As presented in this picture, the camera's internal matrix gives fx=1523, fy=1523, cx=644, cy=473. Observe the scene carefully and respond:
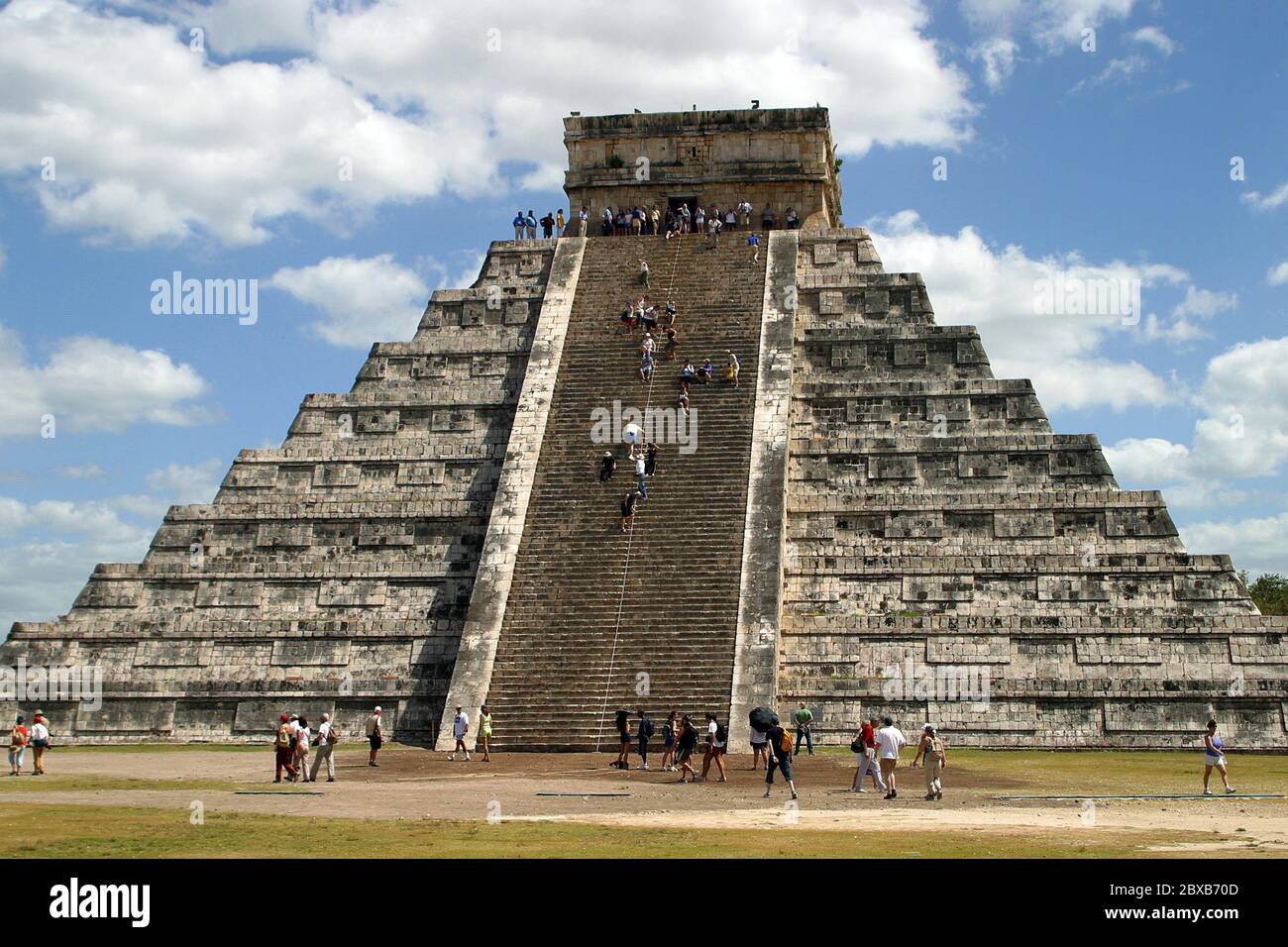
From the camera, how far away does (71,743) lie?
30719 mm

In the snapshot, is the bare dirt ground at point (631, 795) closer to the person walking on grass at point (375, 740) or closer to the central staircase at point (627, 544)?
the person walking on grass at point (375, 740)

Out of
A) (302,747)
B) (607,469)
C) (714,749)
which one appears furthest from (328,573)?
(714,749)

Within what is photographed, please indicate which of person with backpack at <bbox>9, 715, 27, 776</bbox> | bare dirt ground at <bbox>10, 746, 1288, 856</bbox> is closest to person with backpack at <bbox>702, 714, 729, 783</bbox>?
bare dirt ground at <bbox>10, 746, 1288, 856</bbox>

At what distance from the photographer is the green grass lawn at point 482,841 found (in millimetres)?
14617

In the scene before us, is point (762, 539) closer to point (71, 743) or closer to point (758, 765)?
point (758, 765)

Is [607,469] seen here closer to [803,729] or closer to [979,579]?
[803,729]

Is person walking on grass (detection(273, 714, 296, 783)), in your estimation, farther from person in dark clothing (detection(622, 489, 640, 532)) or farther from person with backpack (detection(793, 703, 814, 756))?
person in dark clothing (detection(622, 489, 640, 532))

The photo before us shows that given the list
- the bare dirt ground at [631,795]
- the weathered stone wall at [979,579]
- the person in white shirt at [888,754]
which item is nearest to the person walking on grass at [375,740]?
the bare dirt ground at [631,795]

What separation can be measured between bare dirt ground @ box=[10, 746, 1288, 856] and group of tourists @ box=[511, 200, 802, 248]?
18.0 meters

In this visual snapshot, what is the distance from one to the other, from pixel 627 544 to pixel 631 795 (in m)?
9.94

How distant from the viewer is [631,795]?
2127 centimetres

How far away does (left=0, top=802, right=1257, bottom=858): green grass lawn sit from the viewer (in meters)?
14.6

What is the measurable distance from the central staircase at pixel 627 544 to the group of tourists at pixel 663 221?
2573 mm
